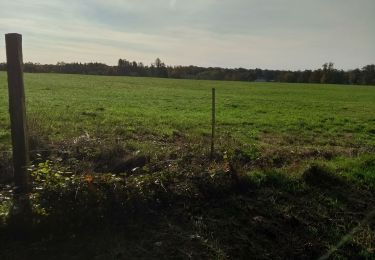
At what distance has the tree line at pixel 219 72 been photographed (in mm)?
99188

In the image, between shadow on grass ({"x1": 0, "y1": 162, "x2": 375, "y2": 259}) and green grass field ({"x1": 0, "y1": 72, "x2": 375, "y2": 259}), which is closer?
shadow on grass ({"x1": 0, "y1": 162, "x2": 375, "y2": 259})

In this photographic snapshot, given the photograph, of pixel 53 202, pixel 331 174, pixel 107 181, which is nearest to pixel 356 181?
pixel 331 174

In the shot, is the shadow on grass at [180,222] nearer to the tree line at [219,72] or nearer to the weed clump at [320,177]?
the weed clump at [320,177]

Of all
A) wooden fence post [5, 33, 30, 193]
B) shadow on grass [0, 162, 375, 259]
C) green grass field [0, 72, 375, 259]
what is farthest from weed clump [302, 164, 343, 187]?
wooden fence post [5, 33, 30, 193]

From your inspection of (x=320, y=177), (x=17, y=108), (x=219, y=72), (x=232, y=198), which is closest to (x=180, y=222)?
(x=232, y=198)

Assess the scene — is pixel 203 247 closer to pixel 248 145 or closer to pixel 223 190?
pixel 223 190

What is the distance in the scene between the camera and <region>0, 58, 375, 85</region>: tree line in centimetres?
9919

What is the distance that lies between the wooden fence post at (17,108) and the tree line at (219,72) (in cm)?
9603

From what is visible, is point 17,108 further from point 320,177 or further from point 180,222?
point 320,177

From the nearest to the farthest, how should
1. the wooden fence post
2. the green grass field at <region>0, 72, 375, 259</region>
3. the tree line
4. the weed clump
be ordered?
the green grass field at <region>0, 72, 375, 259</region>, the wooden fence post, the weed clump, the tree line

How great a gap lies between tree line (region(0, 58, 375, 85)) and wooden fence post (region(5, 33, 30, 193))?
9603 centimetres

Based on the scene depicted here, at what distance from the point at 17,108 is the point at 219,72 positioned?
342 ft

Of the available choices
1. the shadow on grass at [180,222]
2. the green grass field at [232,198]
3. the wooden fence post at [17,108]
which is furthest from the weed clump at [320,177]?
the wooden fence post at [17,108]

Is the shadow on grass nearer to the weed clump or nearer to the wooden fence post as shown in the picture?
the wooden fence post
